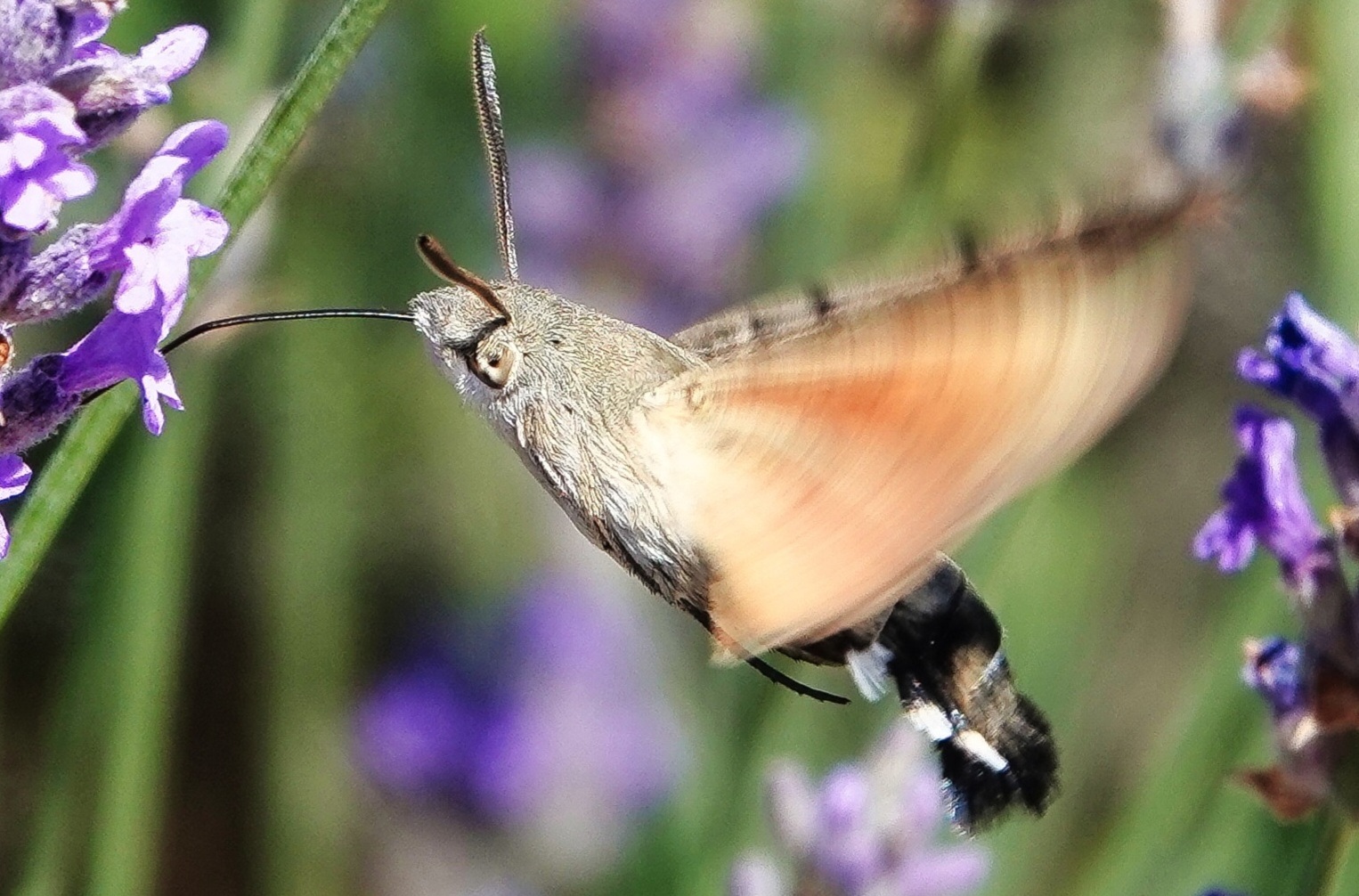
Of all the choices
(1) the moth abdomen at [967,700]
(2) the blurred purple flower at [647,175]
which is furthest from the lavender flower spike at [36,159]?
(2) the blurred purple flower at [647,175]

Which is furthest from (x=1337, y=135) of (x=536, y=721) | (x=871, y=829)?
(x=536, y=721)

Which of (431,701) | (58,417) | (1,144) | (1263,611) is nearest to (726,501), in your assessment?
(58,417)

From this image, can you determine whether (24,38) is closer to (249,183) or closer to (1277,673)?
(249,183)

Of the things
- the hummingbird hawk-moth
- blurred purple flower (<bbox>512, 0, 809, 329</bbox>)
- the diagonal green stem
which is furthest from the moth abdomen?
blurred purple flower (<bbox>512, 0, 809, 329</bbox>)

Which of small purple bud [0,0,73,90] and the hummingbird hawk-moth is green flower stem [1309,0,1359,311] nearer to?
the hummingbird hawk-moth

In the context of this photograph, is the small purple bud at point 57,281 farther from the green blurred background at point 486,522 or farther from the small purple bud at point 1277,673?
the small purple bud at point 1277,673

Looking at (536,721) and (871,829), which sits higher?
A: (536,721)

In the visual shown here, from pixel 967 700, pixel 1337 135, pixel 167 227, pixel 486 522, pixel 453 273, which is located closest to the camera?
pixel 167 227
